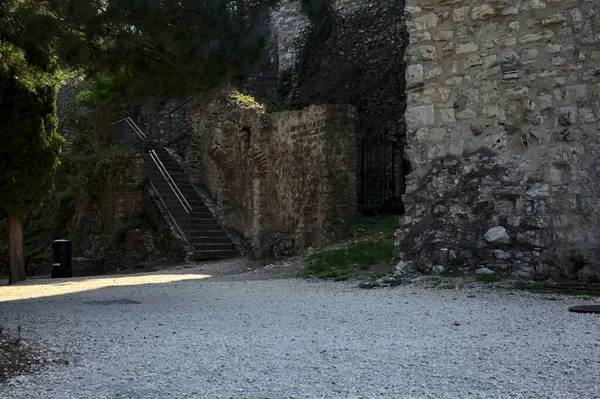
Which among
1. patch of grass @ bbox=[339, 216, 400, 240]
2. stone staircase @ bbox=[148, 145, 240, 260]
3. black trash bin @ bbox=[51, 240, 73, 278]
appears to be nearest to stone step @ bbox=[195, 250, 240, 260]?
stone staircase @ bbox=[148, 145, 240, 260]

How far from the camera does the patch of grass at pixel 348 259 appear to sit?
9623 mm

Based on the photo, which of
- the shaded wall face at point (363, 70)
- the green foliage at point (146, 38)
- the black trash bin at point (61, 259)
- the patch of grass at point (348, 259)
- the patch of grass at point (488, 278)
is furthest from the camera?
the shaded wall face at point (363, 70)

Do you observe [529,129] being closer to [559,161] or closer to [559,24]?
[559,161]

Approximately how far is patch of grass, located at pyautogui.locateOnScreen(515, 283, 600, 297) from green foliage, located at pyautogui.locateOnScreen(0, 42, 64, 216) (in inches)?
348

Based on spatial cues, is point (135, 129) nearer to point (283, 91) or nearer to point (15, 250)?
point (283, 91)

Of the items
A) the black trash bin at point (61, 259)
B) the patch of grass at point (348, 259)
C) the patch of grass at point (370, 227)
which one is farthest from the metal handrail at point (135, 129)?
the patch of grass at point (348, 259)

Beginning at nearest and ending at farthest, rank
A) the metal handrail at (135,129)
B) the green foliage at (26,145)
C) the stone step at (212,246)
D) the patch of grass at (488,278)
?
1. the patch of grass at (488,278)
2. the green foliage at (26,145)
3. the stone step at (212,246)
4. the metal handrail at (135,129)

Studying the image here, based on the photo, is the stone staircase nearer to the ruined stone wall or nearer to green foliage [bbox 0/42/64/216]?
the ruined stone wall

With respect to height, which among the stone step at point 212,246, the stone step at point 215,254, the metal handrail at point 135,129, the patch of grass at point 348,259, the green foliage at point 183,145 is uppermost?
the metal handrail at point 135,129

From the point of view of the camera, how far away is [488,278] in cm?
736

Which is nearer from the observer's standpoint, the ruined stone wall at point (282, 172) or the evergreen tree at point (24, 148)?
the evergreen tree at point (24, 148)

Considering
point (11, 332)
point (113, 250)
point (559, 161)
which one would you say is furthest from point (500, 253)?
point (113, 250)

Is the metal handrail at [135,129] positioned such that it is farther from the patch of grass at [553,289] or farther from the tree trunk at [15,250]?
the patch of grass at [553,289]

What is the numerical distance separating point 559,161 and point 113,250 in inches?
519
